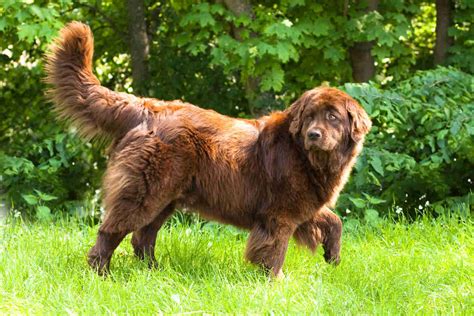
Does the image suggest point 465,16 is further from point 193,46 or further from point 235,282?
point 235,282

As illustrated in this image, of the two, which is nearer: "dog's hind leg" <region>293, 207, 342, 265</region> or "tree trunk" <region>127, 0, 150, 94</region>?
"dog's hind leg" <region>293, 207, 342, 265</region>

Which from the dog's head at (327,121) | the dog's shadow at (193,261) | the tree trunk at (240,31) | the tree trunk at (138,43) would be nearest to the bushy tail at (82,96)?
the dog's shadow at (193,261)

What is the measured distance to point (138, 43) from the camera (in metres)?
9.34

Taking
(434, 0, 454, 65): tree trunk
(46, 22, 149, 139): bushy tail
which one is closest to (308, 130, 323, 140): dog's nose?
(46, 22, 149, 139): bushy tail

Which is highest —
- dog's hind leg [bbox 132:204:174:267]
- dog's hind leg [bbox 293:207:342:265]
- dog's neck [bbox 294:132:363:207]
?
dog's neck [bbox 294:132:363:207]

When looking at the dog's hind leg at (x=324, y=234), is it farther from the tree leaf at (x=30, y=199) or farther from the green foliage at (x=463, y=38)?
the green foliage at (x=463, y=38)

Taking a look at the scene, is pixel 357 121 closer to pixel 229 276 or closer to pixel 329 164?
pixel 329 164

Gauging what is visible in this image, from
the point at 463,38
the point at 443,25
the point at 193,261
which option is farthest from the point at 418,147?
the point at 193,261

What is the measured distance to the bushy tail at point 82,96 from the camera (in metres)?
5.05

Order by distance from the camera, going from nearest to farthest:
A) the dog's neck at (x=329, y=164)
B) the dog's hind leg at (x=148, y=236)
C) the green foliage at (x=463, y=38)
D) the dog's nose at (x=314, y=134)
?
the dog's nose at (x=314, y=134) → the dog's neck at (x=329, y=164) → the dog's hind leg at (x=148, y=236) → the green foliage at (x=463, y=38)

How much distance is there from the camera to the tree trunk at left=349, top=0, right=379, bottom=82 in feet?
29.3

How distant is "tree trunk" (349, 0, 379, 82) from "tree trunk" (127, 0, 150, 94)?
2604mm

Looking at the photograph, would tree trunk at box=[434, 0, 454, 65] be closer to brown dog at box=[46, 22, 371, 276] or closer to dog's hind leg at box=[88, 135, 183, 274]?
brown dog at box=[46, 22, 371, 276]

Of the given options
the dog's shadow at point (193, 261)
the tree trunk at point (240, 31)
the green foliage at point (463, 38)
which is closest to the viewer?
the dog's shadow at point (193, 261)
